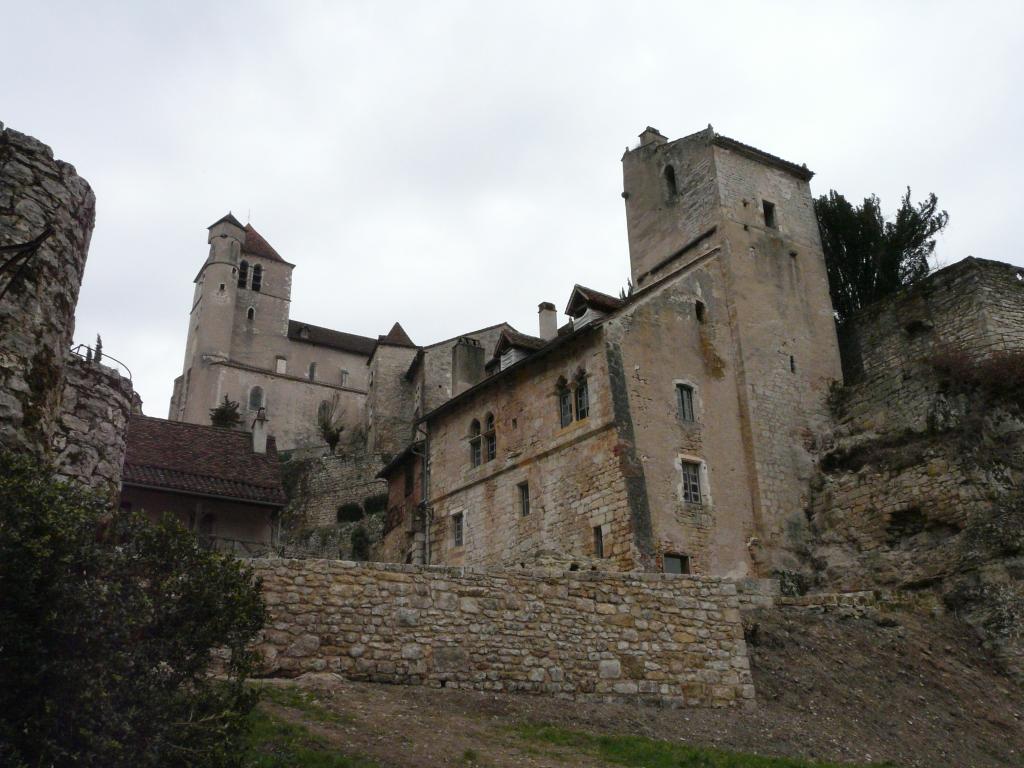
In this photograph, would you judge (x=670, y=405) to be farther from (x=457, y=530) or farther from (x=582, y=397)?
(x=457, y=530)

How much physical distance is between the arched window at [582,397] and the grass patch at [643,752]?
44.7 ft

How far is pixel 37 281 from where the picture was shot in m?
6.25

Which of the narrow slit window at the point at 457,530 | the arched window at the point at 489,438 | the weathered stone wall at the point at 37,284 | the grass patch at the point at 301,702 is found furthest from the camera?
the narrow slit window at the point at 457,530

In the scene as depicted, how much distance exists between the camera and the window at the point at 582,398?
25000 mm

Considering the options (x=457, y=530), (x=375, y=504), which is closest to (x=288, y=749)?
(x=457, y=530)

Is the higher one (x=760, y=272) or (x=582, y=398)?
(x=760, y=272)

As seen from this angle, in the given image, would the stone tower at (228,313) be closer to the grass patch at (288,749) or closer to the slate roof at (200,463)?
the slate roof at (200,463)

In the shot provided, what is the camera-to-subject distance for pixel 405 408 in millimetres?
56812

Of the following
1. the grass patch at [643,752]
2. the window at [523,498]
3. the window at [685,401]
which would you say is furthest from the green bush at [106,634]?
the window at [523,498]

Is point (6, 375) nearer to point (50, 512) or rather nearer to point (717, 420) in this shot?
point (50, 512)

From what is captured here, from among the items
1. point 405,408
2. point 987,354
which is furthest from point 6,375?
point 405,408

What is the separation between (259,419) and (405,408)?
95.4 ft

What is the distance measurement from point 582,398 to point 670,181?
32.6ft

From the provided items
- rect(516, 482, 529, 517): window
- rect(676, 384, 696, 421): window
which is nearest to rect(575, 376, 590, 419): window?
rect(676, 384, 696, 421): window
